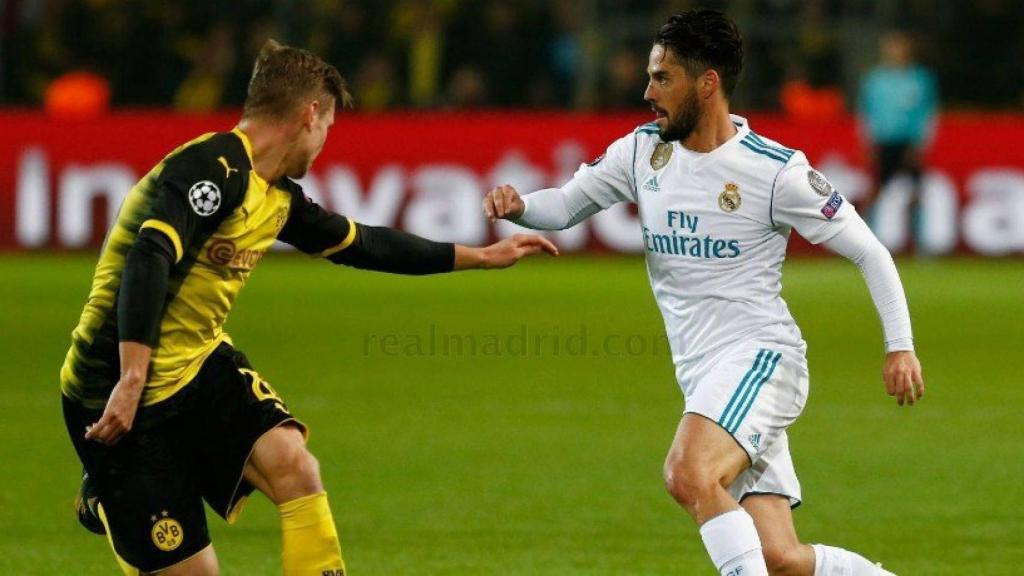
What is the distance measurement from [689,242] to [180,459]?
1.71m

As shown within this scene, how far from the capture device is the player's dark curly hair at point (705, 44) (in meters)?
5.75

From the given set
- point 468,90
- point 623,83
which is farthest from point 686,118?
point 623,83

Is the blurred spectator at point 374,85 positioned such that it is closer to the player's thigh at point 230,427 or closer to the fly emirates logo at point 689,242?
the fly emirates logo at point 689,242

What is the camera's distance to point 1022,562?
22.9 feet

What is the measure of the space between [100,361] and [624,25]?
52.0 ft

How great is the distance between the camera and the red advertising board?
18.6m

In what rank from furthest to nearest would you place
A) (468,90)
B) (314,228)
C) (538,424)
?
(468,90)
(538,424)
(314,228)

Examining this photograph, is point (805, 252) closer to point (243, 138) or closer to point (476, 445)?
point (476, 445)

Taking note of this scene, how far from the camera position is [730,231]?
18.8 ft

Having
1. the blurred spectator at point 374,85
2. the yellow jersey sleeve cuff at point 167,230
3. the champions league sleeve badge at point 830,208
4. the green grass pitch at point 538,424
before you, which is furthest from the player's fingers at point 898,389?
the blurred spectator at point 374,85

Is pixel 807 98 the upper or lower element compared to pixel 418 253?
lower

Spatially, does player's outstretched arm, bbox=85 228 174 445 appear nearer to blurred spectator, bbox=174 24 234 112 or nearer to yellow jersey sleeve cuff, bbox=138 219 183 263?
yellow jersey sleeve cuff, bbox=138 219 183 263

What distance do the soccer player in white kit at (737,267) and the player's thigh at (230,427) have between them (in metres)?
1.24

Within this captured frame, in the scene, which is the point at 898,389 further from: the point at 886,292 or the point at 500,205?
the point at 500,205
